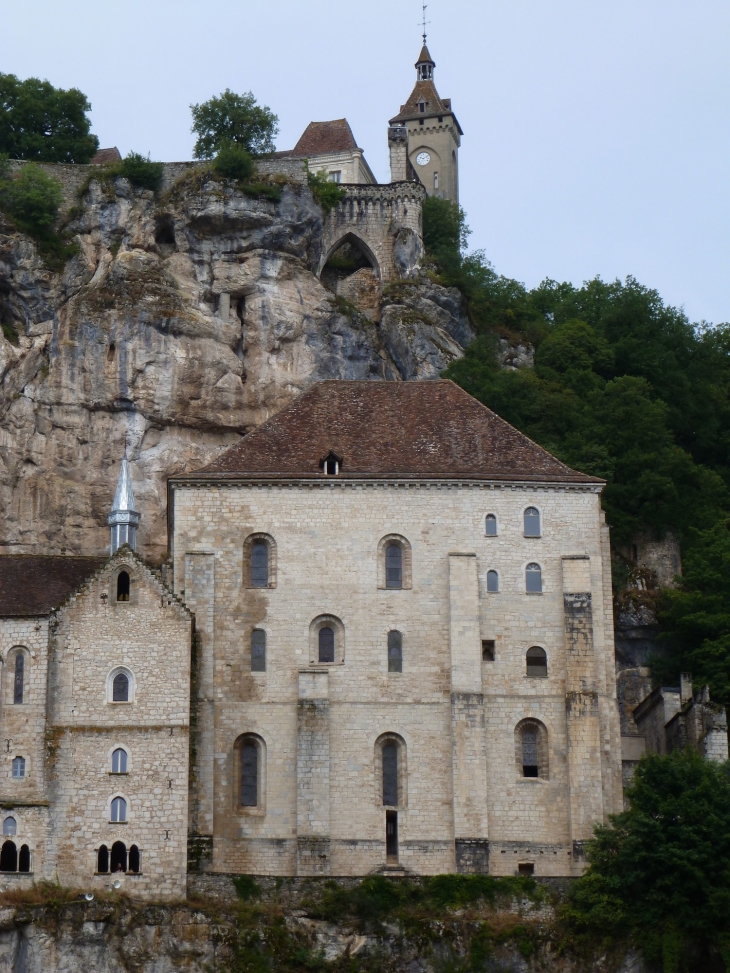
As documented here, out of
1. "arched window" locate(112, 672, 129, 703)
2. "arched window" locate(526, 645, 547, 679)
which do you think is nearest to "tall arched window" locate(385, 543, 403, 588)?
"arched window" locate(526, 645, 547, 679)

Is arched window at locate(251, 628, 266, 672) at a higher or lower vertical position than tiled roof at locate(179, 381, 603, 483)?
lower

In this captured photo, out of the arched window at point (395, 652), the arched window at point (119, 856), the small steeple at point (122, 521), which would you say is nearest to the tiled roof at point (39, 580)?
the small steeple at point (122, 521)

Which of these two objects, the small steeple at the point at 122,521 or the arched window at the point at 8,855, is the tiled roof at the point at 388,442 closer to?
the small steeple at the point at 122,521

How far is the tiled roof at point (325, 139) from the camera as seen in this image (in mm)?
113312

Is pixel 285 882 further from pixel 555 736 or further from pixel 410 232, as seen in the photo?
pixel 410 232

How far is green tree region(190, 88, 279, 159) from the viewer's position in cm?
10175

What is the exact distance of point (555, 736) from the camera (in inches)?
2571

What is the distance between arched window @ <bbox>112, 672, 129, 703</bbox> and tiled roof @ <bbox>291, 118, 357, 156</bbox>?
2243 inches

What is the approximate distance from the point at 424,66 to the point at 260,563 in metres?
74.9

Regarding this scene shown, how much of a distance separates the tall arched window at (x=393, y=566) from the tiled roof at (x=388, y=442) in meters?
2.72

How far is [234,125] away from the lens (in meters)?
102

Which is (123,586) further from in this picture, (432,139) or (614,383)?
(432,139)

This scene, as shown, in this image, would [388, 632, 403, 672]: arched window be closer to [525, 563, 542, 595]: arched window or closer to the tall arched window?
the tall arched window

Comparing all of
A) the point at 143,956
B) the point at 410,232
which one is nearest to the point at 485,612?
the point at 143,956
